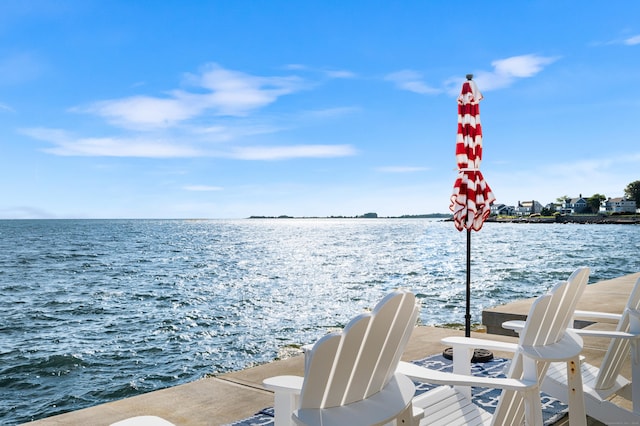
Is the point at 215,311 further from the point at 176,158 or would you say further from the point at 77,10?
the point at 176,158

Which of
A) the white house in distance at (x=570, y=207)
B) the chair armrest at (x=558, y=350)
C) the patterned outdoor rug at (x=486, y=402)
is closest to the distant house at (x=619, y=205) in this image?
the white house in distance at (x=570, y=207)

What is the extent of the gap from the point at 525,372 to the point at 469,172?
317cm

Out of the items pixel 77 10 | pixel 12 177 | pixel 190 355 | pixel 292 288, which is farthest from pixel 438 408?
pixel 12 177

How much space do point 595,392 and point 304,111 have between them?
2394 inches

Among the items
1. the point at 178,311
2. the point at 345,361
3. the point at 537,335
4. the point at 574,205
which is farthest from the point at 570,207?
the point at 345,361

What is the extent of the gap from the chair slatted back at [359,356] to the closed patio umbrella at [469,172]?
10.9 feet

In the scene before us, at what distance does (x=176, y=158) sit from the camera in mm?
91812

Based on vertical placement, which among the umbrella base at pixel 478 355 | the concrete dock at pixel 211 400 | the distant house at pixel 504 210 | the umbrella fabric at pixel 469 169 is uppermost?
the distant house at pixel 504 210

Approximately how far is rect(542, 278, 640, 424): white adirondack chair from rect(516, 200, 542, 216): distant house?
167 m

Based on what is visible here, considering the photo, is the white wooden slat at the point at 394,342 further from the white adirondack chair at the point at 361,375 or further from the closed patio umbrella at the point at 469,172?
the closed patio umbrella at the point at 469,172

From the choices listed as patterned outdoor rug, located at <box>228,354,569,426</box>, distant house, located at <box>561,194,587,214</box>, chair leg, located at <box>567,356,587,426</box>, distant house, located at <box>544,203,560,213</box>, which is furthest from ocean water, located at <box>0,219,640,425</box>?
distant house, located at <box>544,203,560,213</box>

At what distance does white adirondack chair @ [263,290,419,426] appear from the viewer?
1.62 meters

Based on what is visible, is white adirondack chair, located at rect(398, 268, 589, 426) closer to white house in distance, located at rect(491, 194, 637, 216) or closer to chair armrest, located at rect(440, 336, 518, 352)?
chair armrest, located at rect(440, 336, 518, 352)

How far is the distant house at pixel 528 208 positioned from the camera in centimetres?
16062
